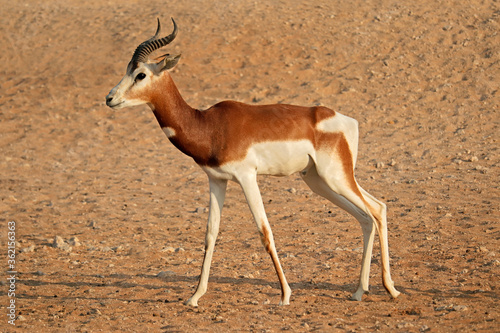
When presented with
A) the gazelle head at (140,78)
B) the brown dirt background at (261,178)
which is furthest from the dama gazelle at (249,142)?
the brown dirt background at (261,178)

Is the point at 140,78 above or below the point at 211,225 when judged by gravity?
above

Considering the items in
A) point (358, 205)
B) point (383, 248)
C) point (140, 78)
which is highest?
point (140, 78)

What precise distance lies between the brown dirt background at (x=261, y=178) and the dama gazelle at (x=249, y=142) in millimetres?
728

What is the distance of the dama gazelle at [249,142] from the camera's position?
22.1ft

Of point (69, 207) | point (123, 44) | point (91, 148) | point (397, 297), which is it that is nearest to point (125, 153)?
point (91, 148)

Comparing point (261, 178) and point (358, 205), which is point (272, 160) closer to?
point (358, 205)

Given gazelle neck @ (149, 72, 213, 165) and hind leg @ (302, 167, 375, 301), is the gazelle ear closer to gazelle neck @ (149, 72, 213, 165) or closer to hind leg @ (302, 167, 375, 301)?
gazelle neck @ (149, 72, 213, 165)

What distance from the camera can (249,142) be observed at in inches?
267

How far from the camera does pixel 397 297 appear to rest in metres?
6.91

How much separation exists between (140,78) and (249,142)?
1289 mm

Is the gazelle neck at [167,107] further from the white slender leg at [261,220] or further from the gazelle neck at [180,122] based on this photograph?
the white slender leg at [261,220]

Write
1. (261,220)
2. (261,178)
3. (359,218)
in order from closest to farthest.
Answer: (261,220) < (359,218) < (261,178)

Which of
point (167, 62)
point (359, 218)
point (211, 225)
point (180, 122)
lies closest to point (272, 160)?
point (211, 225)

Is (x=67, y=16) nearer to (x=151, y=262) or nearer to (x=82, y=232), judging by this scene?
(x=82, y=232)
